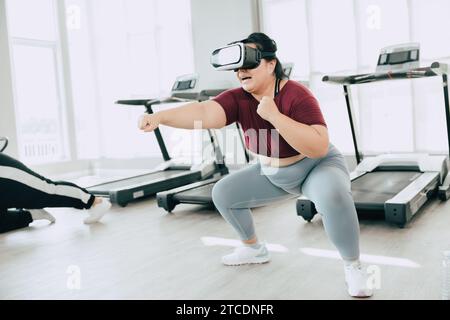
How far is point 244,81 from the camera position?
1880mm

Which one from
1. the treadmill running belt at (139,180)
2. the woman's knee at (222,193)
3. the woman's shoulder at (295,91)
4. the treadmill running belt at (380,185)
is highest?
the woman's shoulder at (295,91)

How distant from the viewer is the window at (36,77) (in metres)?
6.17

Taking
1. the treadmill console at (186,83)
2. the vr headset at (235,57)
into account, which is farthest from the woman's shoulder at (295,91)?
the treadmill console at (186,83)

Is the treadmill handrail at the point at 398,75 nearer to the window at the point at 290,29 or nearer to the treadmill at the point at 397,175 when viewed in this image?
the treadmill at the point at 397,175

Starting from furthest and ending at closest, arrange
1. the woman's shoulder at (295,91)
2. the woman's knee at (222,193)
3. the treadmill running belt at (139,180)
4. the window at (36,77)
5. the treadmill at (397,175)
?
the window at (36,77), the treadmill running belt at (139,180), the treadmill at (397,175), the woman's knee at (222,193), the woman's shoulder at (295,91)

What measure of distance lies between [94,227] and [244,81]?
1.99 meters

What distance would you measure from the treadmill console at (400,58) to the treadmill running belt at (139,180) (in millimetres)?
2159

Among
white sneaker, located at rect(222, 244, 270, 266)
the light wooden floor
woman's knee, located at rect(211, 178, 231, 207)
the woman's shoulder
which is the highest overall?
the woman's shoulder

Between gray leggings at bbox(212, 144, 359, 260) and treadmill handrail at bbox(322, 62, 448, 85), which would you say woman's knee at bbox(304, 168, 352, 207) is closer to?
gray leggings at bbox(212, 144, 359, 260)

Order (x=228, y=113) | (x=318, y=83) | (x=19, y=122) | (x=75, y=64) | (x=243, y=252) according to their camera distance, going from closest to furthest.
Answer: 1. (x=228, y=113)
2. (x=243, y=252)
3. (x=318, y=83)
4. (x=19, y=122)
5. (x=75, y=64)

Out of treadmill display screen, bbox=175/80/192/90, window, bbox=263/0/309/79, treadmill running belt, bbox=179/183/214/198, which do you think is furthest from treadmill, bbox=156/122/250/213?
window, bbox=263/0/309/79

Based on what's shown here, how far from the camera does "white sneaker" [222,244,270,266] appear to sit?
229 cm
